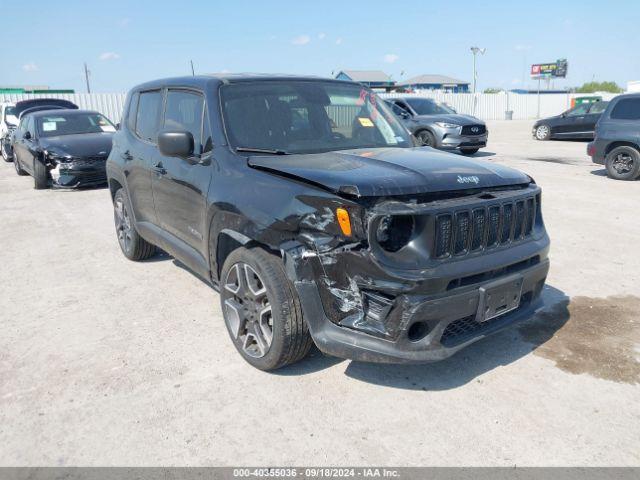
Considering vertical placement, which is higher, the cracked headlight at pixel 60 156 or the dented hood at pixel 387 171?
the dented hood at pixel 387 171

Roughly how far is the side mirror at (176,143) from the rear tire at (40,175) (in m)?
8.50

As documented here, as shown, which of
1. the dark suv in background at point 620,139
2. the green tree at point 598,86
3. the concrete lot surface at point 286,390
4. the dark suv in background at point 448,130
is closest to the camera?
the concrete lot surface at point 286,390

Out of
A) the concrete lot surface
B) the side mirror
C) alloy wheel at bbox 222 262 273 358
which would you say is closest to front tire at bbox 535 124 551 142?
the concrete lot surface

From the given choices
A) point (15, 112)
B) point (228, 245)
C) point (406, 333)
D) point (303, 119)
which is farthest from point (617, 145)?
point (15, 112)

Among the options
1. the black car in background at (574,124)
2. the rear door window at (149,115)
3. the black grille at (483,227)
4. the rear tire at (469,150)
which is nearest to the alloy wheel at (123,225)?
the rear door window at (149,115)

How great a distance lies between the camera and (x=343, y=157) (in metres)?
3.48

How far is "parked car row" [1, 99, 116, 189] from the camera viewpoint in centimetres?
1054

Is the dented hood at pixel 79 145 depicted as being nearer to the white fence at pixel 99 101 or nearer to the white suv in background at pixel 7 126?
the white suv in background at pixel 7 126

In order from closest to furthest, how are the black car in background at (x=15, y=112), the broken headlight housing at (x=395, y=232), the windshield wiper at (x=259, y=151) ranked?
the broken headlight housing at (x=395, y=232) → the windshield wiper at (x=259, y=151) → the black car in background at (x=15, y=112)

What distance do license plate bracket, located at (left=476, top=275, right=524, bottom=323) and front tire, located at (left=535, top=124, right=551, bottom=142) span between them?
60.3 feet

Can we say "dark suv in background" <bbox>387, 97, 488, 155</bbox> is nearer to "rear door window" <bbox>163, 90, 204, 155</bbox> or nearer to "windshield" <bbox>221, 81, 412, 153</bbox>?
"windshield" <bbox>221, 81, 412, 153</bbox>

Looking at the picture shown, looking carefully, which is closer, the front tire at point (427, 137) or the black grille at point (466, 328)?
the black grille at point (466, 328)

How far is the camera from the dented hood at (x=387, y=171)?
9.22ft

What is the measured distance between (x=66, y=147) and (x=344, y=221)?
9.58 metres
